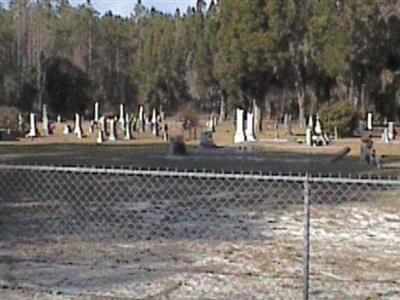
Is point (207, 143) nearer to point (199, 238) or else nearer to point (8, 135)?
point (8, 135)

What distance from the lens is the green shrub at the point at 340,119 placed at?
50.2 metres

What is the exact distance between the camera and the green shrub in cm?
5016

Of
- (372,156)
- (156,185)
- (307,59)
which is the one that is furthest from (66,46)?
(156,185)

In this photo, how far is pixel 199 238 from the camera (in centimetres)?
1215

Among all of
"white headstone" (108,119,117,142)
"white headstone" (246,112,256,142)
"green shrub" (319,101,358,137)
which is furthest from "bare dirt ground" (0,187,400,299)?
"green shrub" (319,101,358,137)

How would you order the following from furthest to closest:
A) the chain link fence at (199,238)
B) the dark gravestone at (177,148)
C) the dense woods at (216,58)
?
1. the dense woods at (216,58)
2. the dark gravestone at (177,148)
3. the chain link fence at (199,238)

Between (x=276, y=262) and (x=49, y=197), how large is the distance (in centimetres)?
796

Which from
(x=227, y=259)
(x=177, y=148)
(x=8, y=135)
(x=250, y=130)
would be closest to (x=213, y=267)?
(x=227, y=259)

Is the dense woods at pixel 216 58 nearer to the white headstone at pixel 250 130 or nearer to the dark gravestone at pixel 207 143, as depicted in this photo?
the white headstone at pixel 250 130

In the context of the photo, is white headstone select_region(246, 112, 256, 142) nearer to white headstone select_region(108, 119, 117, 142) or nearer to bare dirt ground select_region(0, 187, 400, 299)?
white headstone select_region(108, 119, 117, 142)

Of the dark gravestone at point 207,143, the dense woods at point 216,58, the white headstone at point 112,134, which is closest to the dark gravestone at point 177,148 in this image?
the dark gravestone at point 207,143

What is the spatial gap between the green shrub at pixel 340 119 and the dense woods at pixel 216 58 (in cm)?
939

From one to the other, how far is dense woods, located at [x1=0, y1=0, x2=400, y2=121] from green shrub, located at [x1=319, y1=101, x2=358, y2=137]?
939cm

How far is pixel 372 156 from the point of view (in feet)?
94.5
